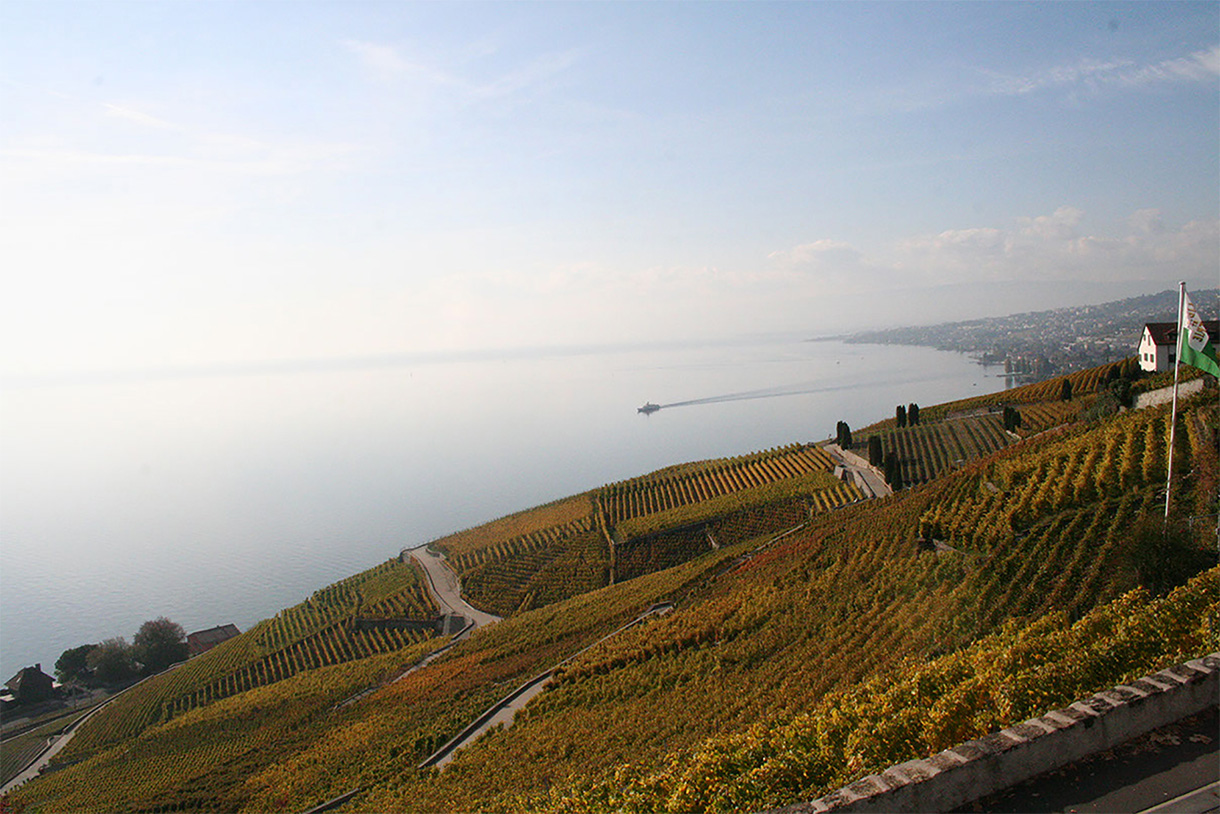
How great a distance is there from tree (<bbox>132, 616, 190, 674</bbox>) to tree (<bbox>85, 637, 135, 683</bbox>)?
0.52 m

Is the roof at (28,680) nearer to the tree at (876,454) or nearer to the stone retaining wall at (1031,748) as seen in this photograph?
the tree at (876,454)

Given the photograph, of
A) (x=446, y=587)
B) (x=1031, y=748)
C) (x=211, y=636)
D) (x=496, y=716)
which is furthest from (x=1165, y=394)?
(x=211, y=636)

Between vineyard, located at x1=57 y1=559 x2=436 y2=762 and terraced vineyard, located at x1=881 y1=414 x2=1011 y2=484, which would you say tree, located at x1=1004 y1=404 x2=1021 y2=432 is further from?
vineyard, located at x1=57 y1=559 x2=436 y2=762

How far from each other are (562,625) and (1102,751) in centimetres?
1941

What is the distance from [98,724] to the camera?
94.2 ft

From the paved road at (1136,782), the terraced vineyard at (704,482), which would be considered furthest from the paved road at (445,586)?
the paved road at (1136,782)

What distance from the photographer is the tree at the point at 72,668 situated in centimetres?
3678

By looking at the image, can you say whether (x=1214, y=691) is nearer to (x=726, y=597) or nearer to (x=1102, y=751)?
(x=1102, y=751)

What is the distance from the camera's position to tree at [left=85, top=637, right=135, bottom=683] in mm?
36375

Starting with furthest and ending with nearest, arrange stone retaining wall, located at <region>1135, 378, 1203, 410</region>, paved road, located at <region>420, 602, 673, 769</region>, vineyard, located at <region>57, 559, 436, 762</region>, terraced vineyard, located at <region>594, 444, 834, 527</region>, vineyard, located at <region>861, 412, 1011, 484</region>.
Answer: terraced vineyard, located at <region>594, 444, 834, 527</region>, vineyard, located at <region>861, 412, 1011, 484</region>, vineyard, located at <region>57, 559, 436, 762</region>, stone retaining wall, located at <region>1135, 378, 1203, 410</region>, paved road, located at <region>420, 602, 673, 769</region>

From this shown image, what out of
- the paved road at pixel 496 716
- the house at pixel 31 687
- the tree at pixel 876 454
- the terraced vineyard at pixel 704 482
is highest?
the tree at pixel 876 454

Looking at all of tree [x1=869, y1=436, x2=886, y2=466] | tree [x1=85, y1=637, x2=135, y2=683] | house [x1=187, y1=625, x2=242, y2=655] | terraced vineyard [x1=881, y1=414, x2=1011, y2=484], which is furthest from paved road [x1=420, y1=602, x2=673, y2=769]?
tree [x1=85, y1=637, x2=135, y2=683]

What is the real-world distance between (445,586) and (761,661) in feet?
80.4

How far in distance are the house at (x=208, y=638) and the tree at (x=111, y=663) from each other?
8.99ft
